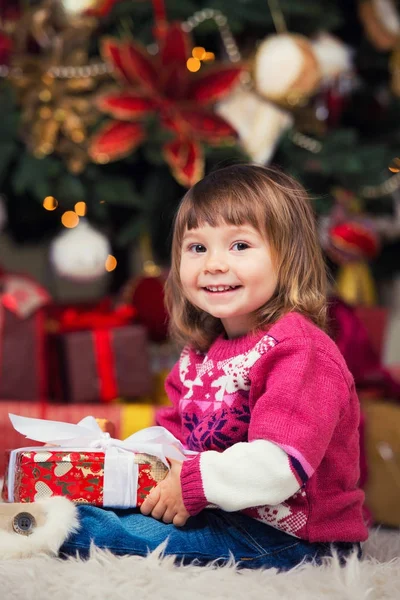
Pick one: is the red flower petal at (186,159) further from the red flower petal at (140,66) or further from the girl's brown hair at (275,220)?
the girl's brown hair at (275,220)

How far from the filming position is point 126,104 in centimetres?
185

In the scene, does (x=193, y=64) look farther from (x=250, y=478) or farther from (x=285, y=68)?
(x=250, y=478)

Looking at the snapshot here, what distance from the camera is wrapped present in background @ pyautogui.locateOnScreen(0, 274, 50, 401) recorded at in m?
1.73

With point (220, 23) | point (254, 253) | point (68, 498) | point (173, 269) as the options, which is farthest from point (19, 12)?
point (68, 498)

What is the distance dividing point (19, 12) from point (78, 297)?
0.96 metres

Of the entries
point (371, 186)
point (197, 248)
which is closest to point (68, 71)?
point (371, 186)

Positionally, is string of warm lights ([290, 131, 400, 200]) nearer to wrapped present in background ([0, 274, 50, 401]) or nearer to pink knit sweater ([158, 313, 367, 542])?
wrapped present in background ([0, 274, 50, 401])

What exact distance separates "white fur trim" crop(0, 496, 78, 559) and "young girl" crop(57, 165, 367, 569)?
1.2 inches

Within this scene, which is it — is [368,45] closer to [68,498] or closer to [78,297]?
[78,297]

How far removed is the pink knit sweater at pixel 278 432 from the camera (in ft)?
3.02

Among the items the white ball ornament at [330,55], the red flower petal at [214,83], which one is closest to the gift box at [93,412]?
the red flower petal at [214,83]

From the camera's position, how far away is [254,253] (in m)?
1.03

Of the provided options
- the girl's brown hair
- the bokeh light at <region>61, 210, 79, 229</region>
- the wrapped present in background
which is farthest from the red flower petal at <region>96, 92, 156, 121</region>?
the girl's brown hair

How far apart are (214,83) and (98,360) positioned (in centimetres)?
70
